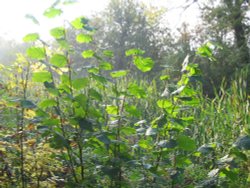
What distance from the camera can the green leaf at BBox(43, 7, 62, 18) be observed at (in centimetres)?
179

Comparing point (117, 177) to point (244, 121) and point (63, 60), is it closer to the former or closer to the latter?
point (63, 60)

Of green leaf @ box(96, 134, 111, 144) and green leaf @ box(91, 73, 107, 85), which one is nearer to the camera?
green leaf @ box(96, 134, 111, 144)

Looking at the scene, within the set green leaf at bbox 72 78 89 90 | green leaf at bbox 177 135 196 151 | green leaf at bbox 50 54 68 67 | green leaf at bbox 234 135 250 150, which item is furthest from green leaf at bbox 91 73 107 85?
green leaf at bbox 234 135 250 150

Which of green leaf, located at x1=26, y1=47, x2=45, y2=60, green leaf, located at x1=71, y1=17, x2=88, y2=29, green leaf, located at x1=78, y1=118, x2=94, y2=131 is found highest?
green leaf, located at x1=71, y1=17, x2=88, y2=29

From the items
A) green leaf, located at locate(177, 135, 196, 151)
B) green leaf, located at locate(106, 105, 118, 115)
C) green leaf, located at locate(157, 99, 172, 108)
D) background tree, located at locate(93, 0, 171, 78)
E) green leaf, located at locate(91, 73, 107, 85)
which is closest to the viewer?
green leaf, located at locate(91, 73, 107, 85)

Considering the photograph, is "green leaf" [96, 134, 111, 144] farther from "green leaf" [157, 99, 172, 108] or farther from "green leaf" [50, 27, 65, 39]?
"green leaf" [50, 27, 65, 39]

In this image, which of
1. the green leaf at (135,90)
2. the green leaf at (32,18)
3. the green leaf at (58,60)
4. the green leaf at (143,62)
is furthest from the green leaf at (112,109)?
the green leaf at (32,18)

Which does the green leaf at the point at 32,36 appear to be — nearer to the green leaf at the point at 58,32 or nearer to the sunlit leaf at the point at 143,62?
the green leaf at the point at 58,32

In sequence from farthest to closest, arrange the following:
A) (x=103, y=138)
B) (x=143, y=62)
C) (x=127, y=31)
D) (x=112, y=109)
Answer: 1. (x=127, y=31)
2. (x=112, y=109)
3. (x=143, y=62)
4. (x=103, y=138)

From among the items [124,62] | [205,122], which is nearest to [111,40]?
[124,62]

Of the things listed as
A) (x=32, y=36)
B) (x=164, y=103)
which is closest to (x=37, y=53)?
(x=32, y=36)

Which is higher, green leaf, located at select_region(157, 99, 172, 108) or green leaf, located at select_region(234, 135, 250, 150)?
green leaf, located at select_region(157, 99, 172, 108)

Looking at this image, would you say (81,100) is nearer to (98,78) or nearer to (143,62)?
(98,78)

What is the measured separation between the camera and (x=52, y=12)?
1.80 meters
